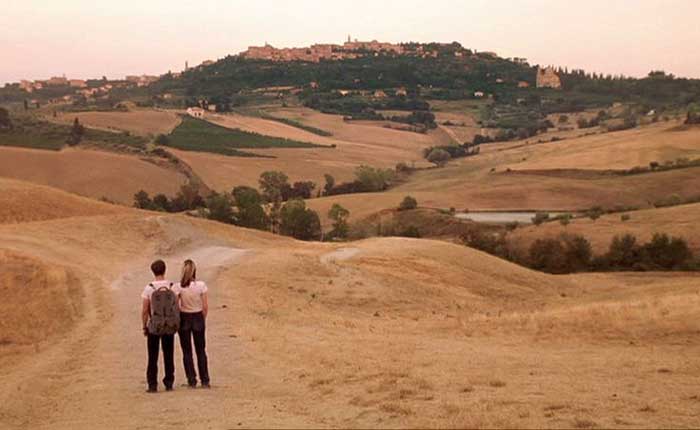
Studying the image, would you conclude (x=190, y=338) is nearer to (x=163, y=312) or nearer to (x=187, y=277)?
(x=163, y=312)

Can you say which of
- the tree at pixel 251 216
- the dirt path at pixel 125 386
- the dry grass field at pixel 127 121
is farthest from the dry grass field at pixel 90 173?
the dirt path at pixel 125 386

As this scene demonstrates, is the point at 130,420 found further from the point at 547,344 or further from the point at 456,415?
the point at 547,344

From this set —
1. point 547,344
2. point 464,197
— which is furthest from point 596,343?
point 464,197

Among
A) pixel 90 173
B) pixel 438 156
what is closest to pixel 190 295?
pixel 90 173

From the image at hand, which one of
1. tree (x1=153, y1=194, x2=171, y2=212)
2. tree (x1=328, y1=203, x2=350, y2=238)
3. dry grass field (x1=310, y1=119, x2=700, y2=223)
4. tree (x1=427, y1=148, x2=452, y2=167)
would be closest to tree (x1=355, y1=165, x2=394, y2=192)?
dry grass field (x1=310, y1=119, x2=700, y2=223)

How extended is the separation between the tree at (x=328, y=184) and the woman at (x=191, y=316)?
317 feet

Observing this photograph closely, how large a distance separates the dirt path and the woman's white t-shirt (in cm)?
155

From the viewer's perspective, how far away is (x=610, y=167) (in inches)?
4336

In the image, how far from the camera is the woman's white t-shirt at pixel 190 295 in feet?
50.0

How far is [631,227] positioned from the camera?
6925 cm

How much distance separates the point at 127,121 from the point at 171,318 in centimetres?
12844

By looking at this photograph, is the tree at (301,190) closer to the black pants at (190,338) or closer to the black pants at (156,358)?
the black pants at (190,338)

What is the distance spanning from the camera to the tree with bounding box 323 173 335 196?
112 m

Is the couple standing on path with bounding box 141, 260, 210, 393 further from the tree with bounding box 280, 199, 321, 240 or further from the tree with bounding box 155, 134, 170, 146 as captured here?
the tree with bounding box 155, 134, 170, 146
